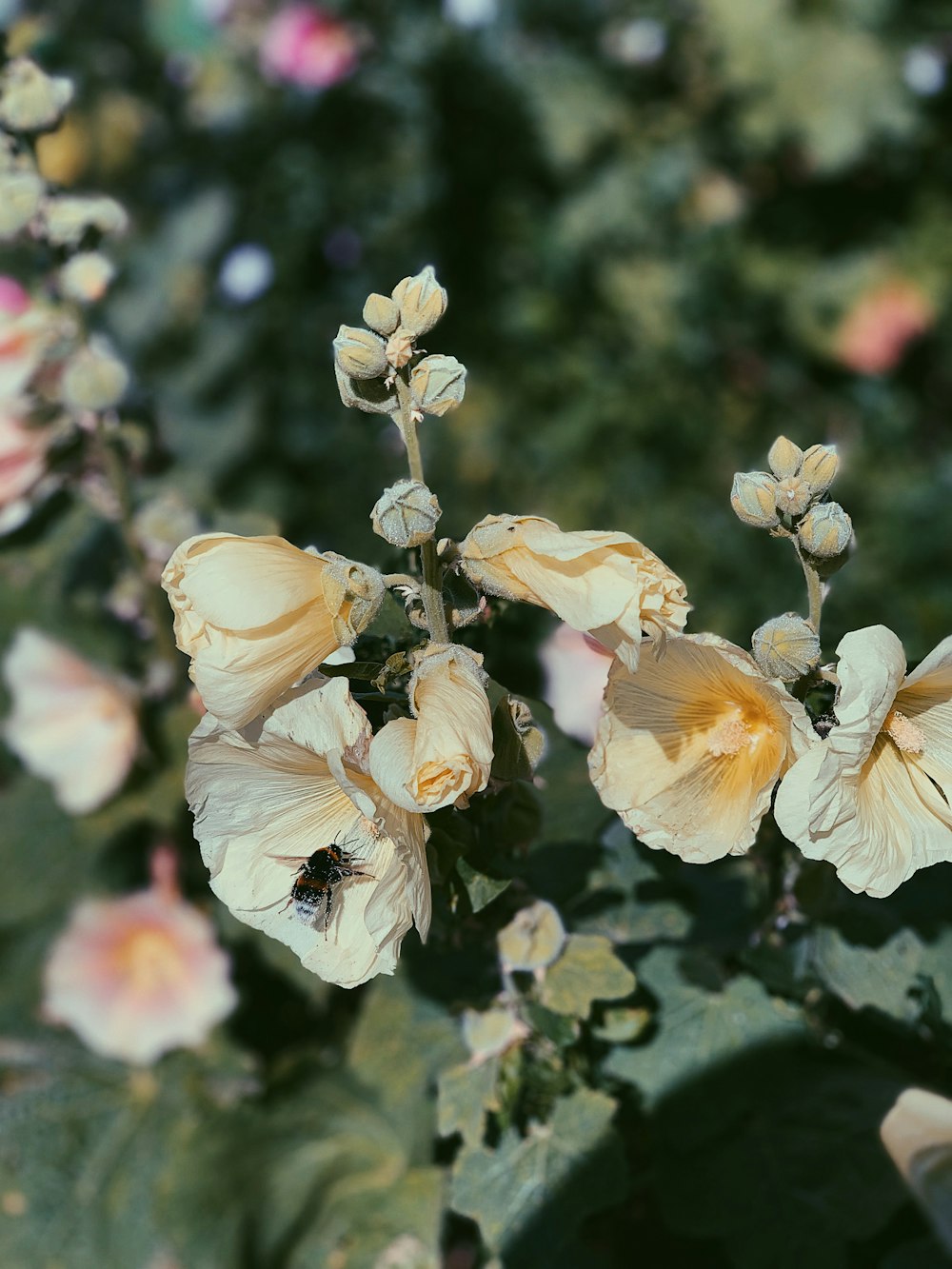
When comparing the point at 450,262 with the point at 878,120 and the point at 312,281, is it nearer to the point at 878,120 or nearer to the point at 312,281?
the point at 312,281

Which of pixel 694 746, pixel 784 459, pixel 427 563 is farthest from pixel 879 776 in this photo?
pixel 427 563

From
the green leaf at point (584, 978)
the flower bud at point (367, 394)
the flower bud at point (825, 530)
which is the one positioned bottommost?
the green leaf at point (584, 978)

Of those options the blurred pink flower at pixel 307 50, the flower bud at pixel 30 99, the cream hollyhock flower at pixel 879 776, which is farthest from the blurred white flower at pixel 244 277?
the cream hollyhock flower at pixel 879 776

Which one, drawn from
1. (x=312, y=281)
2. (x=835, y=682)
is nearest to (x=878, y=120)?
(x=312, y=281)

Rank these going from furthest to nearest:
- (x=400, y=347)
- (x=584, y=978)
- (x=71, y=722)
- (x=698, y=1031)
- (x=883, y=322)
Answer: (x=883, y=322), (x=71, y=722), (x=698, y=1031), (x=584, y=978), (x=400, y=347)

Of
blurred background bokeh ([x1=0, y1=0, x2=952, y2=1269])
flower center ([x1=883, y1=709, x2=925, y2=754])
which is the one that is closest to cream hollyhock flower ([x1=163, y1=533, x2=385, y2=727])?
flower center ([x1=883, y1=709, x2=925, y2=754])

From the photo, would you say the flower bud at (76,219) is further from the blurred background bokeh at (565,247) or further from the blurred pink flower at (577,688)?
the blurred background bokeh at (565,247)

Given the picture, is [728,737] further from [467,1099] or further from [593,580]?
[467,1099]
